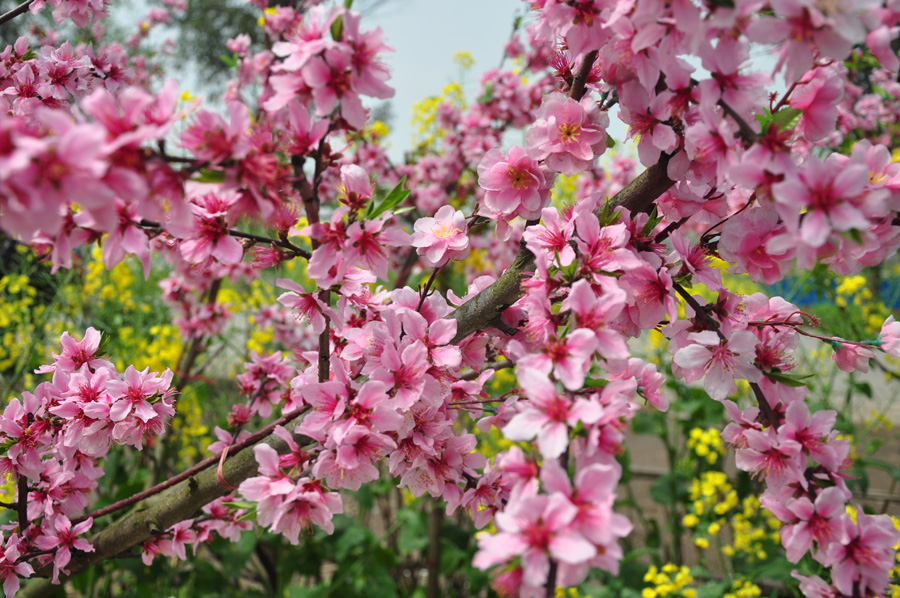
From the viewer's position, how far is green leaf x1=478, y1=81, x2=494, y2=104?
Result: 2875 mm

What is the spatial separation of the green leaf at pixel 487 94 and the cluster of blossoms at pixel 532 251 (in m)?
1.98

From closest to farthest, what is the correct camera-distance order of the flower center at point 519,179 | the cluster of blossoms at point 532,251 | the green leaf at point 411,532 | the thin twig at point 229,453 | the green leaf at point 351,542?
the cluster of blossoms at point 532,251
the flower center at point 519,179
the thin twig at point 229,453
the green leaf at point 351,542
the green leaf at point 411,532

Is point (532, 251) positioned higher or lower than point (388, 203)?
lower

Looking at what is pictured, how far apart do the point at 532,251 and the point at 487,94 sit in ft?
7.72

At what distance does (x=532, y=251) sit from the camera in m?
0.75

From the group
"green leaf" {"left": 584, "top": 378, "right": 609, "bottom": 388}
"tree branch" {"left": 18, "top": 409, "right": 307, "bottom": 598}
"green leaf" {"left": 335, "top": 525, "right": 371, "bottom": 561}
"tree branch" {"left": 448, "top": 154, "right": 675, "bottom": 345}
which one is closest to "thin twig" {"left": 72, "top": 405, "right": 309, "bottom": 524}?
"tree branch" {"left": 18, "top": 409, "right": 307, "bottom": 598}

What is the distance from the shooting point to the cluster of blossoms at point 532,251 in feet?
1.77

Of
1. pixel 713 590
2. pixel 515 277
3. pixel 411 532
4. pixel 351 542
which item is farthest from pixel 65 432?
pixel 713 590

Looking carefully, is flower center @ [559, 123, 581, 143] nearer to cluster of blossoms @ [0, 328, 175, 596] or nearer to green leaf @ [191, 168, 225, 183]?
green leaf @ [191, 168, 225, 183]

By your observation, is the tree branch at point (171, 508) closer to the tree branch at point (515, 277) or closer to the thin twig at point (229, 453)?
the thin twig at point (229, 453)

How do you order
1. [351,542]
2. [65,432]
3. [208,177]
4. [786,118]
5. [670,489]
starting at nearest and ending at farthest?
[208,177], [786,118], [65,432], [351,542], [670,489]

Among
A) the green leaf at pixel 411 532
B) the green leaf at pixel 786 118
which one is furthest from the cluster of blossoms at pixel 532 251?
the green leaf at pixel 411 532

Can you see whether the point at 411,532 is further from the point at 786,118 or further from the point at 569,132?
the point at 786,118

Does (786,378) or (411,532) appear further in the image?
(411,532)
